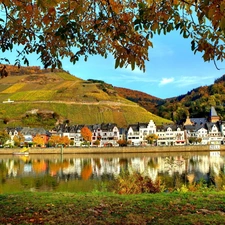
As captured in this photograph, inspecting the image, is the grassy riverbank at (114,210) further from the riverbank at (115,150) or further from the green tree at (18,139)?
the green tree at (18,139)

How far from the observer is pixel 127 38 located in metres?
4.70

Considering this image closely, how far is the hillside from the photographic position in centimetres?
12056

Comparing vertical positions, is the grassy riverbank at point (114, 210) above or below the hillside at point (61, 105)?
below

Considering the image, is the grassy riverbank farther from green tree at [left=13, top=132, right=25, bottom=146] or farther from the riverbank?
green tree at [left=13, top=132, right=25, bottom=146]

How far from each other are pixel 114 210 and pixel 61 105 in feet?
410

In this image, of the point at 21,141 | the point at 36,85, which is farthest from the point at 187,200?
the point at 36,85

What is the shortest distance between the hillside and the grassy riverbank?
101793 millimetres

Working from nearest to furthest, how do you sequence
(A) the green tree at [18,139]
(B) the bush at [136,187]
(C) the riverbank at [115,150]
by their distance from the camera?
1. (B) the bush at [136,187]
2. (C) the riverbank at [115,150]
3. (A) the green tree at [18,139]

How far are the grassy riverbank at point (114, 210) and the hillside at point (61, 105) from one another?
4008 inches

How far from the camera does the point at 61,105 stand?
131000 millimetres

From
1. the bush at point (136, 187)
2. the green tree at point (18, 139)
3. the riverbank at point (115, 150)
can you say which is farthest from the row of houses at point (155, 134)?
the bush at point (136, 187)

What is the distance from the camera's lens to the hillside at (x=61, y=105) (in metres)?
121

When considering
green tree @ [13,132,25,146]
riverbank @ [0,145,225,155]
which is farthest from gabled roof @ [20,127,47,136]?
riverbank @ [0,145,225,155]

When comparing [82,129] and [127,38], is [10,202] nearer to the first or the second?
[127,38]
